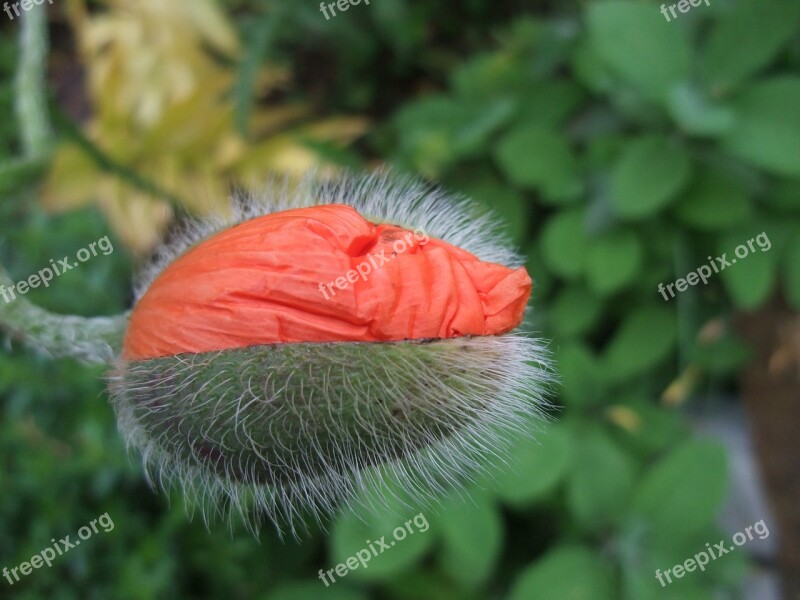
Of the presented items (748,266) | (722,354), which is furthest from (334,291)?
(722,354)

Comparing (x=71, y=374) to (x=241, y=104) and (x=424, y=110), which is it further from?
(x=424, y=110)

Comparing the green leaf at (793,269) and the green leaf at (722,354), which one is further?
the green leaf at (722,354)

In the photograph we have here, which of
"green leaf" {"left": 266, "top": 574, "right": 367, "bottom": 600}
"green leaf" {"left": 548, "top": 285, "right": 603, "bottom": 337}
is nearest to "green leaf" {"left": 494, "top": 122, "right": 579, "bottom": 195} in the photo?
"green leaf" {"left": 548, "top": 285, "right": 603, "bottom": 337}

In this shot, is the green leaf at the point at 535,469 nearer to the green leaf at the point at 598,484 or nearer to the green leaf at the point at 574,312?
the green leaf at the point at 598,484

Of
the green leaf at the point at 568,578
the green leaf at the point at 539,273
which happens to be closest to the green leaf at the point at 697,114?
the green leaf at the point at 539,273

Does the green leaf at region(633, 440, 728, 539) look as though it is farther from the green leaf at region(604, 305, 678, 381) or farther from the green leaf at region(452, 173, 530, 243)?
the green leaf at region(452, 173, 530, 243)

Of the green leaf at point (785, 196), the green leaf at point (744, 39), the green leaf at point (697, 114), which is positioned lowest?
the green leaf at point (785, 196)

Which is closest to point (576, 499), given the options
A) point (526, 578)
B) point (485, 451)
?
point (526, 578)
